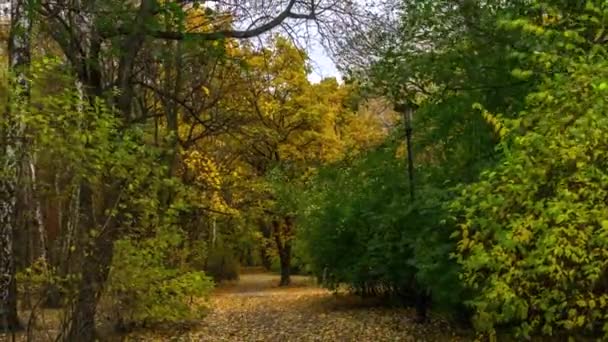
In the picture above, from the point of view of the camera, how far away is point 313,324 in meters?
13.1

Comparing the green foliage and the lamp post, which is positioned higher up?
the lamp post

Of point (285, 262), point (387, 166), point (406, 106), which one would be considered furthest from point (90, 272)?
point (285, 262)

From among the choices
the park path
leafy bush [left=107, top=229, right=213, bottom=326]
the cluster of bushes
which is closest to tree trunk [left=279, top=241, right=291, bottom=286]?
the park path

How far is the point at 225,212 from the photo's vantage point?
22609 millimetres

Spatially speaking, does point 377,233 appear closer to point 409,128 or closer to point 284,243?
point 409,128

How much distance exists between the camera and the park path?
36.7 ft

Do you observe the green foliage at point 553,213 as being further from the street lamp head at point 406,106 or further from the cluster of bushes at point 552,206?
the street lamp head at point 406,106

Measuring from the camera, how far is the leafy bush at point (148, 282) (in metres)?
5.95

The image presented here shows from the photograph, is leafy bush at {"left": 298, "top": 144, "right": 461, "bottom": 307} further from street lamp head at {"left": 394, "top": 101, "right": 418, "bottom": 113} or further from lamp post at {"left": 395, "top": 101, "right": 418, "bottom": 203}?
street lamp head at {"left": 394, "top": 101, "right": 418, "bottom": 113}

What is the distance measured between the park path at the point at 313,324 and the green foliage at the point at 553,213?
19.3 ft

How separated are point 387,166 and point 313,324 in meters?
3.25

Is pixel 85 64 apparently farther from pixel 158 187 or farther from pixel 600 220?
pixel 600 220

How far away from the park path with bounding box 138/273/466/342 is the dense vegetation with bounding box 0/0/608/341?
1.80ft

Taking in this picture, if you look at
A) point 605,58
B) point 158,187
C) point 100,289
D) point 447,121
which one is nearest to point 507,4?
point 447,121
